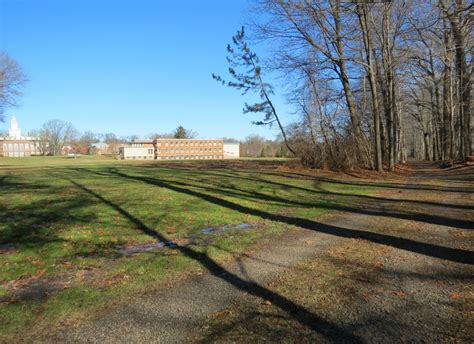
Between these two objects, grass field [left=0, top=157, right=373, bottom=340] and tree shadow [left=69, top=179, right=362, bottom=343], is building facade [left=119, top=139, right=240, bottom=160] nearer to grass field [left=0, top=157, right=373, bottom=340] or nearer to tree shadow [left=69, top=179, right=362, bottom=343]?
grass field [left=0, top=157, right=373, bottom=340]

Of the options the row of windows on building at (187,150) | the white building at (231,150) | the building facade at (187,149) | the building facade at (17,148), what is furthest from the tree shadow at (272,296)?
the building facade at (17,148)

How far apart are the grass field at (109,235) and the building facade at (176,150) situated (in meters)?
66.3

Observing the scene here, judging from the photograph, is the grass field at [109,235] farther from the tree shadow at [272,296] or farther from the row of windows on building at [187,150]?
the row of windows on building at [187,150]

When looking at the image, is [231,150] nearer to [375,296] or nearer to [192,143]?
[192,143]

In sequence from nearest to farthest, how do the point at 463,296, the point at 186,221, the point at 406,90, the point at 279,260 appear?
the point at 463,296 < the point at 279,260 < the point at 186,221 < the point at 406,90

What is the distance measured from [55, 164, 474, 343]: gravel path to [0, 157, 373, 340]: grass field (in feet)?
1.45

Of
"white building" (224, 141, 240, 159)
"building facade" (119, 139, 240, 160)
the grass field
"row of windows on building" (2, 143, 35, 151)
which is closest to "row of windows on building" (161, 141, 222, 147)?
"building facade" (119, 139, 240, 160)

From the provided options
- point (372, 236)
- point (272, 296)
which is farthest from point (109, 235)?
point (372, 236)

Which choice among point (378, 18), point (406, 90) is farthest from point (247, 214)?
point (406, 90)

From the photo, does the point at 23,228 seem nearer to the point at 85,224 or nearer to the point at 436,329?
the point at 85,224

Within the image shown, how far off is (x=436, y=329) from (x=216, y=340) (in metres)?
2.00

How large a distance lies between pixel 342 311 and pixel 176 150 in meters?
79.6

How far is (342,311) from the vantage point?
3848mm

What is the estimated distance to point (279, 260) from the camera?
5.75 m
